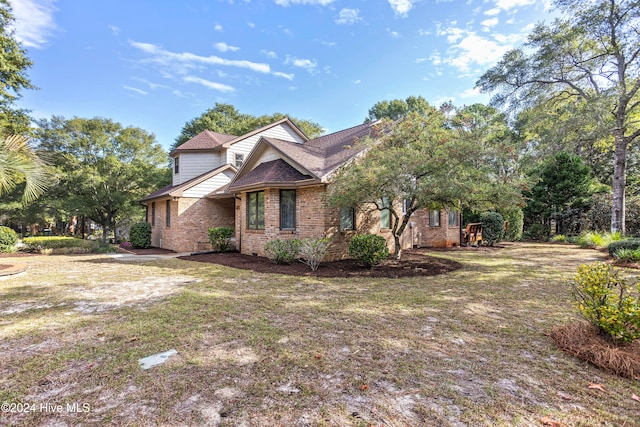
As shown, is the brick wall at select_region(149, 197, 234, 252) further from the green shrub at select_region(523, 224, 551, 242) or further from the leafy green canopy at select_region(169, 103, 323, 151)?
the green shrub at select_region(523, 224, 551, 242)

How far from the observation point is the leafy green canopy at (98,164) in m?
19.1

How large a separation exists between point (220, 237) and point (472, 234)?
1384 centimetres

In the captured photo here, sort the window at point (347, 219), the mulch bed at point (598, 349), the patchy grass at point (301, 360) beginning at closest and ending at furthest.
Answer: the patchy grass at point (301, 360) → the mulch bed at point (598, 349) → the window at point (347, 219)

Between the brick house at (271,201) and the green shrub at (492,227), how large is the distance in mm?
1676

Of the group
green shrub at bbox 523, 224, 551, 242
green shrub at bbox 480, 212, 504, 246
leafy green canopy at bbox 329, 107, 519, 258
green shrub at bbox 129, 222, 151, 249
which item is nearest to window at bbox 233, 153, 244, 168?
green shrub at bbox 129, 222, 151, 249

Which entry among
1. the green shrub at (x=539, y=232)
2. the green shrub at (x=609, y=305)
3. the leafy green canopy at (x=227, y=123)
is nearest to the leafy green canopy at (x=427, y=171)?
the green shrub at (x=609, y=305)

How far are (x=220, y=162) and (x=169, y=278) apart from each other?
35.3 ft

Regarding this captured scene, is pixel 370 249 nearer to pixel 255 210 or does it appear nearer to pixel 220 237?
pixel 255 210

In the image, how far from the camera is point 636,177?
71.1ft

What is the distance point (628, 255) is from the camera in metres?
9.84

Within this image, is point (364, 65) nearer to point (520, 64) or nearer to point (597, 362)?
point (520, 64)

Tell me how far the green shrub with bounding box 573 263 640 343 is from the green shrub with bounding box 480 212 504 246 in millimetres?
13710

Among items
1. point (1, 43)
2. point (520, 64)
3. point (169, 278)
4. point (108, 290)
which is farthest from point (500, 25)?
point (1, 43)

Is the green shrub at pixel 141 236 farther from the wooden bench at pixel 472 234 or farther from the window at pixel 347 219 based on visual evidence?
the wooden bench at pixel 472 234
